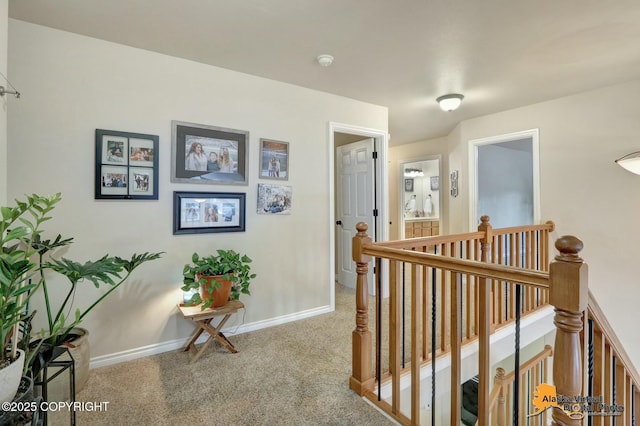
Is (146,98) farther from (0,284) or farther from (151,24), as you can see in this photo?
(0,284)

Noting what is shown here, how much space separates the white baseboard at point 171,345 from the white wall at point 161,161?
1.3 inches

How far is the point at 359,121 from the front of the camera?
11.5 ft

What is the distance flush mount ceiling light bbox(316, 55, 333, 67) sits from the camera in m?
2.42

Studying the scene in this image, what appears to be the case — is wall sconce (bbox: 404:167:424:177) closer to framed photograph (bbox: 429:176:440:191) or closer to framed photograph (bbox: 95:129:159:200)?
framed photograph (bbox: 429:176:440:191)

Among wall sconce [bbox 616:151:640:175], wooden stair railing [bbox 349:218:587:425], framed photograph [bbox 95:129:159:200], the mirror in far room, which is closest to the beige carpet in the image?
wooden stair railing [bbox 349:218:587:425]

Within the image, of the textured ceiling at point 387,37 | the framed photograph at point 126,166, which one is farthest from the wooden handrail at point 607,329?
the framed photograph at point 126,166

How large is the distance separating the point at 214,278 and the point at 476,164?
3754 mm

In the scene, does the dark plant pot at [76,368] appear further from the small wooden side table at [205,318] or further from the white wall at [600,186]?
the white wall at [600,186]

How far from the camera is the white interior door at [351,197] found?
384 centimetres

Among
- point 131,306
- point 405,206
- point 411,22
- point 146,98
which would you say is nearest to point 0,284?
point 131,306

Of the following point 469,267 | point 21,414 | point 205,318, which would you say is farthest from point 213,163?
point 469,267

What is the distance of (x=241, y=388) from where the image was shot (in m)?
1.91

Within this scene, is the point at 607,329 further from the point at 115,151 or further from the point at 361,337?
the point at 115,151

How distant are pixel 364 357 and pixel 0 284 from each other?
1684mm
